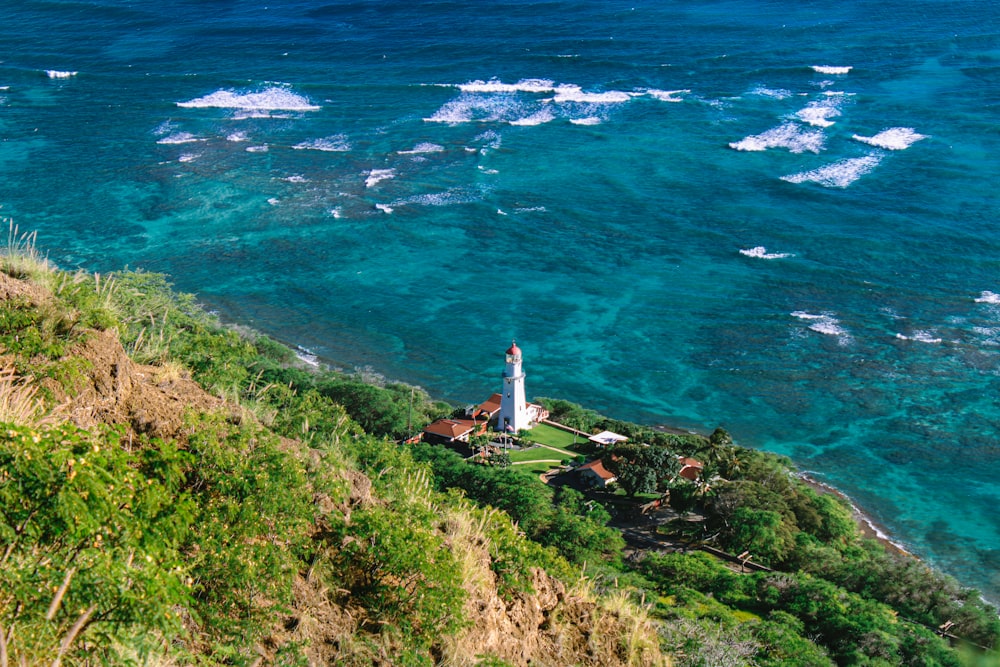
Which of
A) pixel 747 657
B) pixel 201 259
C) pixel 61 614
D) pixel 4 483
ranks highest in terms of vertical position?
pixel 4 483

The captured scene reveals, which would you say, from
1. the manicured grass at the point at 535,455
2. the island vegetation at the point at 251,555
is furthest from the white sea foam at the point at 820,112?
the island vegetation at the point at 251,555

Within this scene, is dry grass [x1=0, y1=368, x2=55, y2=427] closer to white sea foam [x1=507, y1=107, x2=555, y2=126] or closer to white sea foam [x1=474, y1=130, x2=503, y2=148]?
white sea foam [x1=474, y1=130, x2=503, y2=148]

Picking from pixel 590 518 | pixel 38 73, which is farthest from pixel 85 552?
pixel 38 73

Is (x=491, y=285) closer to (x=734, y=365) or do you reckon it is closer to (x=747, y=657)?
(x=734, y=365)

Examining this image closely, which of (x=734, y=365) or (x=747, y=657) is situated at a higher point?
(x=747, y=657)

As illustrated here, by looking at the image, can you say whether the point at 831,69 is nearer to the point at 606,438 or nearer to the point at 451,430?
the point at 606,438

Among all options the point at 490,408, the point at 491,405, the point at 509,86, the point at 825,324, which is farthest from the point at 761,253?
the point at 509,86

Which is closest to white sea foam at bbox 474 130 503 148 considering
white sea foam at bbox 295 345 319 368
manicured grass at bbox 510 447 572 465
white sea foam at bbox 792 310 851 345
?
white sea foam at bbox 295 345 319 368
